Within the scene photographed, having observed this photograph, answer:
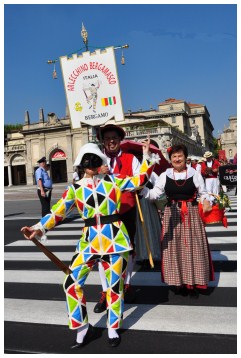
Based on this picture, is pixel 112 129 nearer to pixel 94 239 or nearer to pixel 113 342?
pixel 94 239

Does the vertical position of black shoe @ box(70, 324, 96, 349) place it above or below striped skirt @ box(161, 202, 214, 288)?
below

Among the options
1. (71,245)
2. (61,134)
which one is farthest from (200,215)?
(61,134)

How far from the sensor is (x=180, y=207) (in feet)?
13.3

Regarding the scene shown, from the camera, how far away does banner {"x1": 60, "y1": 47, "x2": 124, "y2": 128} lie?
452 cm

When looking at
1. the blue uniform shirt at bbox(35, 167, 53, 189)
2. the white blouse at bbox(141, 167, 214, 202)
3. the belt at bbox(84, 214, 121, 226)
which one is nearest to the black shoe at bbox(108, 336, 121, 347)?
the belt at bbox(84, 214, 121, 226)

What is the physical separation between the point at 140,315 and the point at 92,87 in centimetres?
285

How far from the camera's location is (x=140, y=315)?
3.59 metres

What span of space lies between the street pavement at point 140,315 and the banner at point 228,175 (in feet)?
27.1

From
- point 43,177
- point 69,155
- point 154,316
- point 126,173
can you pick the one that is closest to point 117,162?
point 126,173

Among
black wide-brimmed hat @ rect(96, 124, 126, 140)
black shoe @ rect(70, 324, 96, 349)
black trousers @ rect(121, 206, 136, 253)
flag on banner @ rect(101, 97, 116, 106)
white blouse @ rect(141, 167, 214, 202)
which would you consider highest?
flag on banner @ rect(101, 97, 116, 106)

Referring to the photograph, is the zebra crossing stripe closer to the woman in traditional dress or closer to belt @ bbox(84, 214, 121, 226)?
the woman in traditional dress

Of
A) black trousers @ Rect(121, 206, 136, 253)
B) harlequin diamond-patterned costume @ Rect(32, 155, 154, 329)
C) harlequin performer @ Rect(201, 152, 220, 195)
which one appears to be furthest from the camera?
harlequin performer @ Rect(201, 152, 220, 195)

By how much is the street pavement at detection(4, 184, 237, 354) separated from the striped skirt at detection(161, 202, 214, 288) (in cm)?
25

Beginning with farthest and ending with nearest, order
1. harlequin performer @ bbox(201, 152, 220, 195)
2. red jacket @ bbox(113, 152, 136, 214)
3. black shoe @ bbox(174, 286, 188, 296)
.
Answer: harlequin performer @ bbox(201, 152, 220, 195) < black shoe @ bbox(174, 286, 188, 296) < red jacket @ bbox(113, 152, 136, 214)
